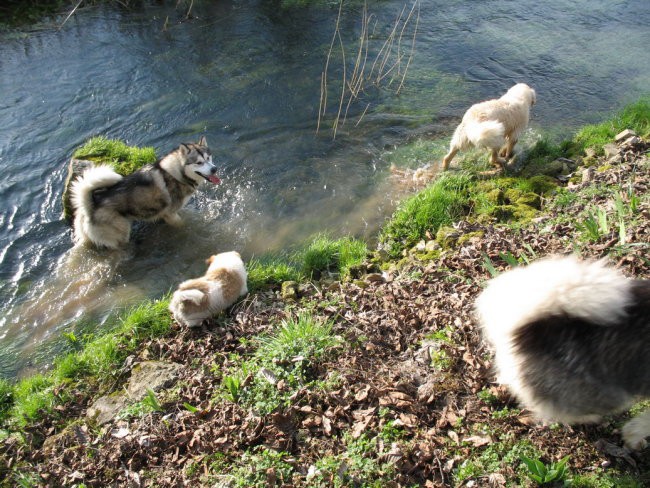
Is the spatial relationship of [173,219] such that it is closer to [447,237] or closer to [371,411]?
[447,237]

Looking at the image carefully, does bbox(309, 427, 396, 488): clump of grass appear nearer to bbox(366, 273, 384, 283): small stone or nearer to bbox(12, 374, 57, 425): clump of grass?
bbox(366, 273, 384, 283): small stone

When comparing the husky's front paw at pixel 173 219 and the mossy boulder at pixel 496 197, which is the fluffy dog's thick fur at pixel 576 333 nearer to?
the mossy boulder at pixel 496 197

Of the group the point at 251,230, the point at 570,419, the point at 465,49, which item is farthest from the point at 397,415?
the point at 465,49

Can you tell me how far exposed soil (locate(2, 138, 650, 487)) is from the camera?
103 inches

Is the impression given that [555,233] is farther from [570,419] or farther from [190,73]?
[190,73]

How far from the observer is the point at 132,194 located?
17.4 feet

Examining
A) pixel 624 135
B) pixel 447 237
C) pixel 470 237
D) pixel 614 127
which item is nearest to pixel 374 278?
pixel 447 237

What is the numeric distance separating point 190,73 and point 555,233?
21.7ft

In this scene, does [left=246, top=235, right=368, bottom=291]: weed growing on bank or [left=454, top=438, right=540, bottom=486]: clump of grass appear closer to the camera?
[left=454, top=438, right=540, bottom=486]: clump of grass

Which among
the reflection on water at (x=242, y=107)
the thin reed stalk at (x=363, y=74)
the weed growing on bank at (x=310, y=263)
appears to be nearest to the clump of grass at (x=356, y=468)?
the weed growing on bank at (x=310, y=263)

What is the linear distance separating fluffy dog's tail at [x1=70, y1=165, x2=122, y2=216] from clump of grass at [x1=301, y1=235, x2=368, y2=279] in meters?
2.45

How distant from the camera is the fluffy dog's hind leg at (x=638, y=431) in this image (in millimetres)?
2479

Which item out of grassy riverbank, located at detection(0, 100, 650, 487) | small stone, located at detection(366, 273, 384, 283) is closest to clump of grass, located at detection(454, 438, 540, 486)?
grassy riverbank, located at detection(0, 100, 650, 487)

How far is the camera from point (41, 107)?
23.7ft
